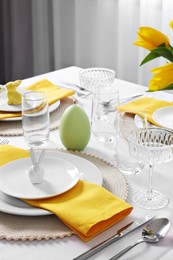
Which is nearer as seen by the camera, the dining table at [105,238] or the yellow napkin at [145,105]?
the dining table at [105,238]

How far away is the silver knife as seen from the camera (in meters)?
0.98

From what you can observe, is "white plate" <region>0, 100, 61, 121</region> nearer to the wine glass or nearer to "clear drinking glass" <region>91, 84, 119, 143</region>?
"clear drinking glass" <region>91, 84, 119, 143</region>

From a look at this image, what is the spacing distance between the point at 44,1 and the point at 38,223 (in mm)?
2396

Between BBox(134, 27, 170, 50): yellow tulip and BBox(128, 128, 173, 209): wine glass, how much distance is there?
22 cm

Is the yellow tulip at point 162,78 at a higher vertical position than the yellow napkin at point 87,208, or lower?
higher

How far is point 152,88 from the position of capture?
1267mm

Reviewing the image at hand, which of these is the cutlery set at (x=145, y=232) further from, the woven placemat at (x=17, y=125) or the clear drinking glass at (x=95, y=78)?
the clear drinking glass at (x=95, y=78)

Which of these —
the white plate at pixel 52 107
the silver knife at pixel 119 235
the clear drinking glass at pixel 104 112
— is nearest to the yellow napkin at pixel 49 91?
the white plate at pixel 52 107

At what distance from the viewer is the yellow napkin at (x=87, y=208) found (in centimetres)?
103

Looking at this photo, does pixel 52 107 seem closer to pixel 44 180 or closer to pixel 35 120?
pixel 35 120

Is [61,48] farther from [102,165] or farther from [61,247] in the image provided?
[61,247]

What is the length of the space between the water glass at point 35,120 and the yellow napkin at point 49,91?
0.24 m

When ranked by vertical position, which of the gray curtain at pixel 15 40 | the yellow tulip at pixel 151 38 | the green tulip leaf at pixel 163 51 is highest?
the yellow tulip at pixel 151 38

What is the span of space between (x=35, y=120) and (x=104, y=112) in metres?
0.24
